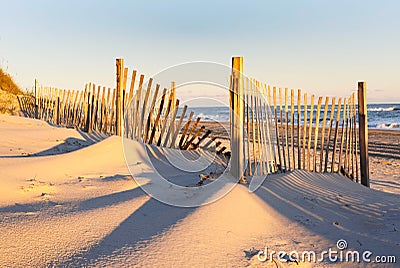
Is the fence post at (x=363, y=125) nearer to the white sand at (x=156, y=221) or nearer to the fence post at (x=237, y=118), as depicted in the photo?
the white sand at (x=156, y=221)

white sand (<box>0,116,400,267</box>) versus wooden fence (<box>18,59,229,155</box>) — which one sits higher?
wooden fence (<box>18,59,229,155</box>)

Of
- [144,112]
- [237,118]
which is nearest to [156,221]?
[237,118]

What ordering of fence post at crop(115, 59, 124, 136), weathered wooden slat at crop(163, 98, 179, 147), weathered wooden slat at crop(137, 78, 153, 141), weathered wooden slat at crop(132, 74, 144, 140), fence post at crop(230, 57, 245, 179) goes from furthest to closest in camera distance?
fence post at crop(115, 59, 124, 136), weathered wooden slat at crop(132, 74, 144, 140), weathered wooden slat at crop(137, 78, 153, 141), weathered wooden slat at crop(163, 98, 179, 147), fence post at crop(230, 57, 245, 179)

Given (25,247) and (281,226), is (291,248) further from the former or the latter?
(25,247)

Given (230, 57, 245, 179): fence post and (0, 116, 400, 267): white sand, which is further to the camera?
(230, 57, 245, 179): fence post

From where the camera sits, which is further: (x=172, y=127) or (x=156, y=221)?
(x=172, y=127)

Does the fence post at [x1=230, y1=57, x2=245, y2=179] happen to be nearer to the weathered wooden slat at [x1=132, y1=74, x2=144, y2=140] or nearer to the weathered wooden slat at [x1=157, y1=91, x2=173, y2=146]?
the weathered wooden slat at [x1=157, y1=91, x2=173, y2=146]

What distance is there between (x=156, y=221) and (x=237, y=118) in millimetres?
2053

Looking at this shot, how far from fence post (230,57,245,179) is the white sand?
456 millimetres

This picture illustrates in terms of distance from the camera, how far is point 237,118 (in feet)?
14.0

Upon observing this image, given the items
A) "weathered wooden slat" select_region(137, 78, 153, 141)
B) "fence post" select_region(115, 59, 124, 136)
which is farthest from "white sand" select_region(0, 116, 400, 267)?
"fence post" select_region(115, 59, 124, 136)

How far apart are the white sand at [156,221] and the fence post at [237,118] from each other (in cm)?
46

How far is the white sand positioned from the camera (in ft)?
6.68

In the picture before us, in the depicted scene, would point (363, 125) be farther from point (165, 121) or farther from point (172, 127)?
point (165, 121)
